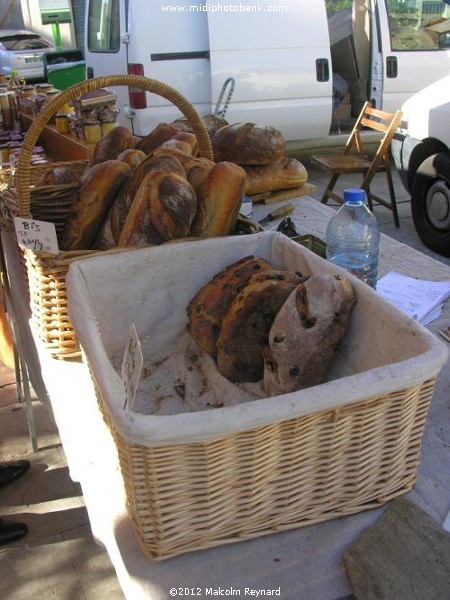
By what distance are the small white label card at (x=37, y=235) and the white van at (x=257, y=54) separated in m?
3.48

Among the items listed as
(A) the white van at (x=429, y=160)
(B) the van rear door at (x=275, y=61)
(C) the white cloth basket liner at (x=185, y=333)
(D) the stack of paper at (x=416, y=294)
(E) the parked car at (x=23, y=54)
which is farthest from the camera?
(E) the parked car at (x=23, y=54)

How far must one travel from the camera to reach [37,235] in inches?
54.1

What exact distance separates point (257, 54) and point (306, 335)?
4738mm

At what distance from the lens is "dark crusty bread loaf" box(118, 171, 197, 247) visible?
4.51ft

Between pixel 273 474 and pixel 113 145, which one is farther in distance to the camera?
pixel 113 145

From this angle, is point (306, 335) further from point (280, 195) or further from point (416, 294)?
point (280, 195)

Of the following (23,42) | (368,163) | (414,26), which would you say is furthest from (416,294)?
(23,42)

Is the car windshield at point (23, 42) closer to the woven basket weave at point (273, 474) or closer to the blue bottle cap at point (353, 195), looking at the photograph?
the blue bottle cap at point (353, 195)

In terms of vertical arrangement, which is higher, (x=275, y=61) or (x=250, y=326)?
(x=275, y=61)

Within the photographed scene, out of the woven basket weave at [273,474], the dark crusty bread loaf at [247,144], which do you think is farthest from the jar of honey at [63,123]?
the woven basket weave at [273,474]

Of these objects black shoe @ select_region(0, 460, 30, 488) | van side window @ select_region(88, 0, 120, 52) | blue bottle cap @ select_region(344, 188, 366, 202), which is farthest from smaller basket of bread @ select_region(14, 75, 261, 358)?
van side window @ select_region(88, 0, 120, 52)

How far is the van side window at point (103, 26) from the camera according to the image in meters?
5.18

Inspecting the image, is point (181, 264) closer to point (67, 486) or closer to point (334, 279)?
point (334, 279)

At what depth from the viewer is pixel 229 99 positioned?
5047 mm
